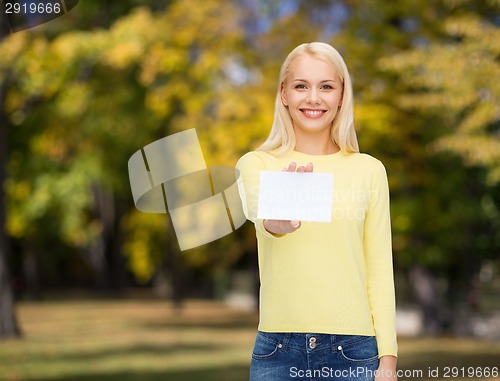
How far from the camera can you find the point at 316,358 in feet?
9.73

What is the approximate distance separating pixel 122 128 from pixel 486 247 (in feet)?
38.4

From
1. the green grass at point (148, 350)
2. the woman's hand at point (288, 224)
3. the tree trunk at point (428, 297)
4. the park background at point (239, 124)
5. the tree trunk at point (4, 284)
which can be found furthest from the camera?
the tree trunk at point (428, 297)

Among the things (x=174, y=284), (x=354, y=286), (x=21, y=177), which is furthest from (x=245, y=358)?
(x=174, y=284)

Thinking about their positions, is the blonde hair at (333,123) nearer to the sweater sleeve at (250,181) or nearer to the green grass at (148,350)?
the sweater sleeve at (250,181)

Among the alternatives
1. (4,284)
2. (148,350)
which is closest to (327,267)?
(148,350)

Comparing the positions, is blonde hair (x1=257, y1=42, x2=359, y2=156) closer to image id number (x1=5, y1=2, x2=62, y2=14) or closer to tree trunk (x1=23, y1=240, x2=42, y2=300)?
image id number (x1=5, y1=2, x2=62, y2=14)

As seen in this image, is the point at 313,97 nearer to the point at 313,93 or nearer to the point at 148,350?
the point at 313,93

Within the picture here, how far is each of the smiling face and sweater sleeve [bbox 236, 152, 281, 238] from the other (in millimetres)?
211

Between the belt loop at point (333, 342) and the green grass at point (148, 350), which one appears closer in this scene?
the belt loop at point (333, 342)

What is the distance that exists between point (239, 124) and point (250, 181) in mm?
16764

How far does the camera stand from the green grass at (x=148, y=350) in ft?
48.3

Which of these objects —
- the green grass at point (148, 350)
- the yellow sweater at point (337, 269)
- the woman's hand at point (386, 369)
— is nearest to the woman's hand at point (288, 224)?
the yellow sweater at point (337, 269)

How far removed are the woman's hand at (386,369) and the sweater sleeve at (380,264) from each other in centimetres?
3

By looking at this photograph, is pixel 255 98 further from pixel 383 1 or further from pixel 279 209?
pixel 279 209
